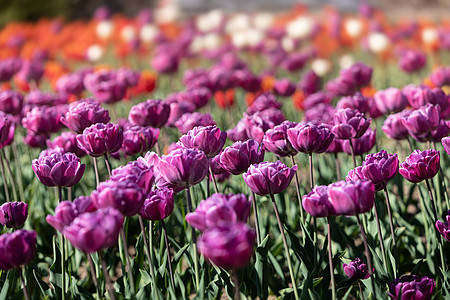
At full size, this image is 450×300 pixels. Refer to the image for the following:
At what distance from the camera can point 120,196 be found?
4.02 feet

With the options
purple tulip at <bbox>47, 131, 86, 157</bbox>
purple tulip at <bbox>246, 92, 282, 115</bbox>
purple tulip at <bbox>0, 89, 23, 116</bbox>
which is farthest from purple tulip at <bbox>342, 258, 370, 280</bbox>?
purple tulip at <bbox>0, 89, 23, 116</bbox>

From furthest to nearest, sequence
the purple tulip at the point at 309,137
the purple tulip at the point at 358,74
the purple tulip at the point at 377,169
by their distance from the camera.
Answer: the purple tulip at the point at 358,74 < the purple tulip at the point at 309,137 < the purple tulip at the point at 377,169

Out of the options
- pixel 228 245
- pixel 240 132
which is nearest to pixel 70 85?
pixel 240 132

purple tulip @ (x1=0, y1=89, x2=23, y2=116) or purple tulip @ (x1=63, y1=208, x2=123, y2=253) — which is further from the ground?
purple tulip @ (x1=0, y1=89, x2=23, y2=116)

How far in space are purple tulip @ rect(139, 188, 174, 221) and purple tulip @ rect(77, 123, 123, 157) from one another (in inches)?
11.6

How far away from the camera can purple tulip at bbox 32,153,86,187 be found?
155cm

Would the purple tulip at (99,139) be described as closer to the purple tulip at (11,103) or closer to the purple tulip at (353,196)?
the purple tulip at (353,196)

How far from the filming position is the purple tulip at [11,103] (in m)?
2.65

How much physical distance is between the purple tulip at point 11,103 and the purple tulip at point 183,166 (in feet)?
4.99

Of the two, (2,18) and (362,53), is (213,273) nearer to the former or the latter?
(362,53)

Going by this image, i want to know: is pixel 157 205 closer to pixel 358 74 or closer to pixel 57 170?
pixel 57 170

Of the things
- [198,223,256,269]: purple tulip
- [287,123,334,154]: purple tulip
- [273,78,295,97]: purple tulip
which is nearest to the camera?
[198,223,256,269]: purple tulip

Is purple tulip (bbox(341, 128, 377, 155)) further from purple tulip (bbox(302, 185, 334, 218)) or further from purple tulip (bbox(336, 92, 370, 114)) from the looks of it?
purple tulip (bbox(302, 185, 334, 218))

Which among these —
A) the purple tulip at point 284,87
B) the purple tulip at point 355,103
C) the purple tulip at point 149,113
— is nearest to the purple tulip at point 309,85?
the purple tulip at point 284,87
